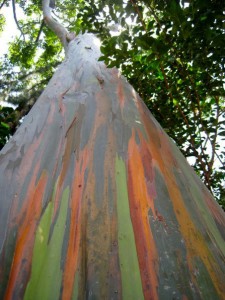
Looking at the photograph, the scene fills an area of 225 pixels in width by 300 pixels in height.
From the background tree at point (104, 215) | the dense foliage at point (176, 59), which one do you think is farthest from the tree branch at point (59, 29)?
the background tree at point (104, 215)

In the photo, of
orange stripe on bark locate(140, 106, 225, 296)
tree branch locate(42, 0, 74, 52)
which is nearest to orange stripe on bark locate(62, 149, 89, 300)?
orange stripe on bark locate(140, 106, 225, 296)

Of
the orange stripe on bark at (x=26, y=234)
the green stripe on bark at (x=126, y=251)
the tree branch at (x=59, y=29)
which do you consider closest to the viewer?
the green stripe on bark at (x=126, y=251)

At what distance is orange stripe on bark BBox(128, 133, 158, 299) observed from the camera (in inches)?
33.0

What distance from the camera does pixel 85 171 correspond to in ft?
4.13

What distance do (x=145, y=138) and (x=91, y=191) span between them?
1.64ft

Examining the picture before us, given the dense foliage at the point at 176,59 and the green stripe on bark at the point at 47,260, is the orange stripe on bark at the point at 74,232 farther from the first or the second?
the dense foliage at the point at 176,59

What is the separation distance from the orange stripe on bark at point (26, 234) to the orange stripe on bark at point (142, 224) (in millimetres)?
375

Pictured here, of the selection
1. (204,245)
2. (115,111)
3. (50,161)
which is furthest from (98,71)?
(204,245)

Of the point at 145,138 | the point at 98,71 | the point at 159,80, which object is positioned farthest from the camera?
the point at 159,80

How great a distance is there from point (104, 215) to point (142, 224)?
143 millimetres

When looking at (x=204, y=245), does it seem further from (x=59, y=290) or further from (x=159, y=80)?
(x=159, y=80)

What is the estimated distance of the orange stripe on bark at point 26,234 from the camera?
93 centimetres

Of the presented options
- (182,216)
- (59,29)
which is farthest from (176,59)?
(59,29)

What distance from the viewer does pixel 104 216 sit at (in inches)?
40.8
